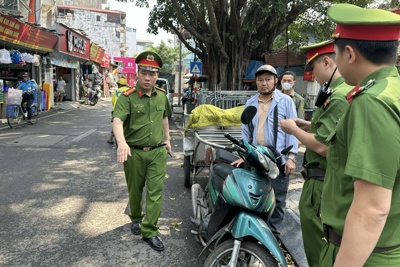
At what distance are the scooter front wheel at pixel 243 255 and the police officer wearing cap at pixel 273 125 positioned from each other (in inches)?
36.6

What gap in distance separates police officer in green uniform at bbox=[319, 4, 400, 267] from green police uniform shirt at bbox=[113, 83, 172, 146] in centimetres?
230

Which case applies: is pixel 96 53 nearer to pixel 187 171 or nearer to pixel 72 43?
pixel 72 43

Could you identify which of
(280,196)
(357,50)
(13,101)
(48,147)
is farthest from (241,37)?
(357,50)

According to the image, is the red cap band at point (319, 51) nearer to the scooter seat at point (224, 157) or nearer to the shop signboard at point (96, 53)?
the scooter seat at point (224, 157)

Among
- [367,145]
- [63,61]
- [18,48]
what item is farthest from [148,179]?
[63,61]

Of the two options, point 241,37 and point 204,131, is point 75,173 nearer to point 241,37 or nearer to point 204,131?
point 204,131

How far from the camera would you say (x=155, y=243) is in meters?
3.34

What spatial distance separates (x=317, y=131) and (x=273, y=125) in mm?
1073

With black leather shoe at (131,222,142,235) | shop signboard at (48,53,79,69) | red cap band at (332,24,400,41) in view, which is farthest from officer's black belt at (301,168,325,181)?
shop signboard at (48,53,79,69)

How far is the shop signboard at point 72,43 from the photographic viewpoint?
57.3ft

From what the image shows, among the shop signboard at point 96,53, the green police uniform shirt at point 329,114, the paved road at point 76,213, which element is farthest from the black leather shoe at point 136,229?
the shop signboard at point 96,53

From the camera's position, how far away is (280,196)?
3277 millimetres

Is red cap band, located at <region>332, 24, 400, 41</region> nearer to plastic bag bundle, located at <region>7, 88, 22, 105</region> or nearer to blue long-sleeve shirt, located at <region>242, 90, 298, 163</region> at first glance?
blue long-sleeve shirt, located at <region>242, 90, 298, 163</region>

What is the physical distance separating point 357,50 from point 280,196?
227 centimetres
